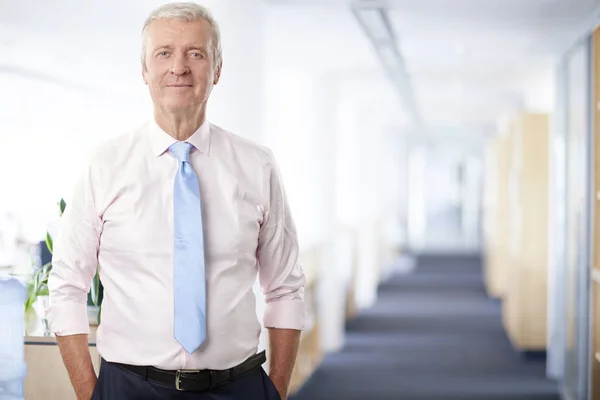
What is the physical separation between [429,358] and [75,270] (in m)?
5.61

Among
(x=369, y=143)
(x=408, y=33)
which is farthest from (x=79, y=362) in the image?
(x=369, y=143)

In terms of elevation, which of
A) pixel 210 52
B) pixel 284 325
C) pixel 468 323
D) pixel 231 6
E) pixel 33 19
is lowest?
pixel 468 323

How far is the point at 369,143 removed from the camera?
11.9 m

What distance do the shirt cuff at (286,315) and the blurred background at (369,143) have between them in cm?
117

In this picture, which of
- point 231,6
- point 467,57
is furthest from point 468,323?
point 231,6

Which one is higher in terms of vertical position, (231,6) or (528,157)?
(231,6)

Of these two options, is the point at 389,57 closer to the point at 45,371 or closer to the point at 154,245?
the point at 45,371

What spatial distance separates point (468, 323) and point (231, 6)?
6.23 metres

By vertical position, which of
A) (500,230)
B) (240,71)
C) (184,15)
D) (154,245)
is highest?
(240,71)

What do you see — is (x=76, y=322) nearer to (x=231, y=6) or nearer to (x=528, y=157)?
A: (x=231, y=6)

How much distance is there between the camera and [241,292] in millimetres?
2020

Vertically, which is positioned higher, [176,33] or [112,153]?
[176,33]

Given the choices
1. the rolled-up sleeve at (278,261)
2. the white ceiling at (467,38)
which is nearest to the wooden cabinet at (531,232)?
the white ceiling at (467,38)

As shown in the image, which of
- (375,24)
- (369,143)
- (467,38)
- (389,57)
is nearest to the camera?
(375,24)
